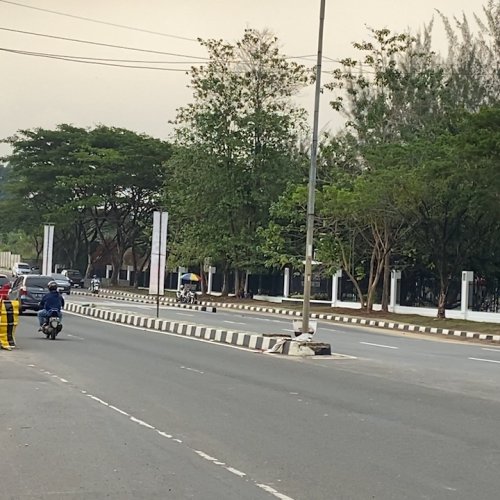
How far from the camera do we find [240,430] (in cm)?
998

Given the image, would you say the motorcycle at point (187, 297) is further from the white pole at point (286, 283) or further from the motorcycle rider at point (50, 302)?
the motorcycle rider at point (50, 302)

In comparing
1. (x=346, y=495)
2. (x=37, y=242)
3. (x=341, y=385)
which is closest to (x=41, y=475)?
(x=346, y=495)

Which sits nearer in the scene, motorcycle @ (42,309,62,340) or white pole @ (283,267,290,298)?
motorcycle @ (42,309,62,340)

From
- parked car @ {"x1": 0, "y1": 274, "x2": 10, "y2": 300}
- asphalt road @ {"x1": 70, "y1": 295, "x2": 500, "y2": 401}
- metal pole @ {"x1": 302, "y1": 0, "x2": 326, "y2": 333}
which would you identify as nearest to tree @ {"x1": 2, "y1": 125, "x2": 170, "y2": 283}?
parked car @ {"x1": 0, "y1": 274, "x2": 10, "y2": 300}

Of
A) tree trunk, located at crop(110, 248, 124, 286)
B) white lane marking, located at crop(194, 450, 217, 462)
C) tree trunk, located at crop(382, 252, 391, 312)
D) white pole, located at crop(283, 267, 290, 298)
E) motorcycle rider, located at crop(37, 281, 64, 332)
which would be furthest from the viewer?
tree trunk, located at crop(110, 248, 124, 286)

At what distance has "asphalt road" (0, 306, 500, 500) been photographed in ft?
24.1

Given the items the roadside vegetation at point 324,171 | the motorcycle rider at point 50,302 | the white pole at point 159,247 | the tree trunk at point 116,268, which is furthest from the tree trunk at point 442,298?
the tree trunk at point 116,268

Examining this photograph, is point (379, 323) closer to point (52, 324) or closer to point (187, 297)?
point (187, 297)

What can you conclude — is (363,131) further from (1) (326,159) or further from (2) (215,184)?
(2) (215,184)

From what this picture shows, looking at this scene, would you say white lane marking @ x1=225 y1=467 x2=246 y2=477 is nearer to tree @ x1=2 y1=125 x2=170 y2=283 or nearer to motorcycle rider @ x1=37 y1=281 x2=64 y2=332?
motorcycle rider @ x1=37 y1=281 x2=64 y2=332

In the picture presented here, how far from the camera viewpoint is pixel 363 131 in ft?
167

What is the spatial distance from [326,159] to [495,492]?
144ft

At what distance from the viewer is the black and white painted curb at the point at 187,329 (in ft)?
73.8

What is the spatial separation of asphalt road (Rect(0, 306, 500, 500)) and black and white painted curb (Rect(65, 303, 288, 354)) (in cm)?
386
